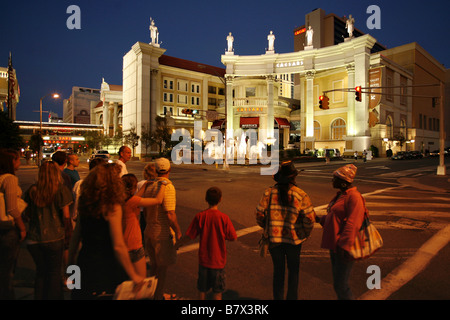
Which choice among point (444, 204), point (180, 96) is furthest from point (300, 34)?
point (444, 204)

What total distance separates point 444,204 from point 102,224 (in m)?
11.7

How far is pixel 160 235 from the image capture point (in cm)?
353

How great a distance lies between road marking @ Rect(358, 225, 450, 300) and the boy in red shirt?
6.49 feet

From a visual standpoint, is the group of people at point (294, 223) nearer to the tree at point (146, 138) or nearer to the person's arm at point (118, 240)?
the person's arm at point (118, 240)

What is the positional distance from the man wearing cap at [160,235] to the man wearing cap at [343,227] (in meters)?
1.89

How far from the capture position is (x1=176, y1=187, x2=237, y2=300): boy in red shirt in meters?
3.20

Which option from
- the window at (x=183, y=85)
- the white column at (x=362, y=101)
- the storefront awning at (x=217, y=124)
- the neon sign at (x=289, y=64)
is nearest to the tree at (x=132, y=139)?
the storefront awning at (x=217, y=124)

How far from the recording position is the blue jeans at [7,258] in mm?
3299

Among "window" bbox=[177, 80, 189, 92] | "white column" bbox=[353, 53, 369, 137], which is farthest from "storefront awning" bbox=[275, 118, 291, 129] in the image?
"window" bbox=[177, 80, 189, 92]

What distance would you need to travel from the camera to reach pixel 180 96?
5984cm

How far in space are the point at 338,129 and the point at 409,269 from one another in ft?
165

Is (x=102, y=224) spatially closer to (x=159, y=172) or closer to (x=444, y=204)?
(x=159, y=172)

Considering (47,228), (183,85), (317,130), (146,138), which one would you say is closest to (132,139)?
(146,138)

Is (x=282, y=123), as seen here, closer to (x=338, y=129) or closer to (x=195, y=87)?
(x=338, y=129)
